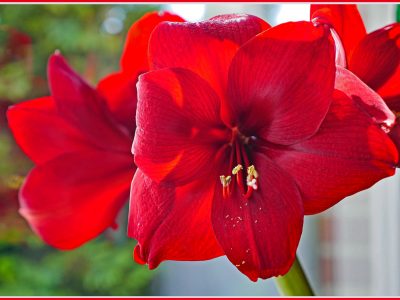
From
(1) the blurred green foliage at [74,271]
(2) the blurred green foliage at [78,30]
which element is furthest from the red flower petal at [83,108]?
(1) the blurred green foliage at [74,271]

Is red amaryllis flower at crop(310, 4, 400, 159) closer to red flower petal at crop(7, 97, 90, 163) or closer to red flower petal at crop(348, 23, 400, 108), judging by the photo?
red flower petal at crop(348, 23, 400, 108)

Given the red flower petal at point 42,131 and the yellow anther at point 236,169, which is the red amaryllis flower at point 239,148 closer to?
the yellow anther at point 236,169

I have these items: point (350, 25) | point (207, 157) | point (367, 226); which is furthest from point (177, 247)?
point (367, 226)

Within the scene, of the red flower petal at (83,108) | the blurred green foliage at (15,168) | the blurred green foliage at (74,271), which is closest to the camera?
the red flower petal at (83,108)

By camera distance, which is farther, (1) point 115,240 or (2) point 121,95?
(1) point 115,240

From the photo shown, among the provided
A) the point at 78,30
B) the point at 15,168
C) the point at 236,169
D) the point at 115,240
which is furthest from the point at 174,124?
the point at 115,240

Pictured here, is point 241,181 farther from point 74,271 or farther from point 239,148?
point 74,271

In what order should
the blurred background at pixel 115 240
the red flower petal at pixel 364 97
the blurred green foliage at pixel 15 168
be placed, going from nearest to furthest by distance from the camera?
the red flower petal at pixel 364 97
the blurred background at pixel 115 240
the blurred green foliage at pixel 15 168
